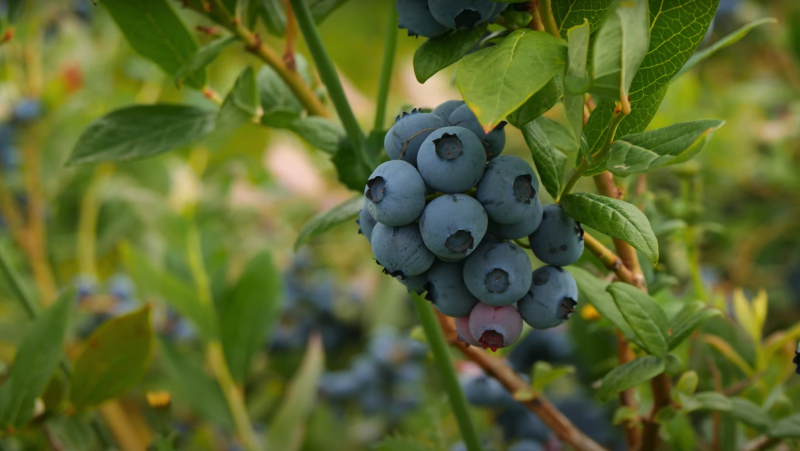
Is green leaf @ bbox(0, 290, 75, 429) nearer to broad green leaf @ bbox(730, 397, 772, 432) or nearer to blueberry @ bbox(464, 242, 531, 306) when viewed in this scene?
blueberry @ bbox(464, 242, 531, 306)

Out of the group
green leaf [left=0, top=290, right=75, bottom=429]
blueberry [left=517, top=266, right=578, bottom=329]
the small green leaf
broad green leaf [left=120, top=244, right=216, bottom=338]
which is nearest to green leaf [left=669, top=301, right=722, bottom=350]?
blueberry [left=517, top=266, right=578, bottom=329]

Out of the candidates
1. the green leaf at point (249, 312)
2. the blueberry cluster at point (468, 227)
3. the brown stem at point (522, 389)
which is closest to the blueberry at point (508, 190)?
the blueberry cluster at point (468, 227)

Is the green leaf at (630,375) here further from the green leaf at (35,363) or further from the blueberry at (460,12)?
the green leaf at (35,363)

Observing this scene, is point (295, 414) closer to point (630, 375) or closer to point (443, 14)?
point (630, 375)

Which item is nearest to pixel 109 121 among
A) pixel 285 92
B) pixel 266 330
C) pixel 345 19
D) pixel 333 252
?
pixel 285 92

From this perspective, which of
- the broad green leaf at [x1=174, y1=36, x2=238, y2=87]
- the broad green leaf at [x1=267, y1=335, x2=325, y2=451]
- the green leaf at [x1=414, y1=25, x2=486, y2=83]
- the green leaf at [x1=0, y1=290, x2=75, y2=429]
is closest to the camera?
the green leaf at [x1=414, y1=25, x2=486, y2=83]

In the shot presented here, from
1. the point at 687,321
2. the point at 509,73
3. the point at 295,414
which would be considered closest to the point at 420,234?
the point at 509,73
